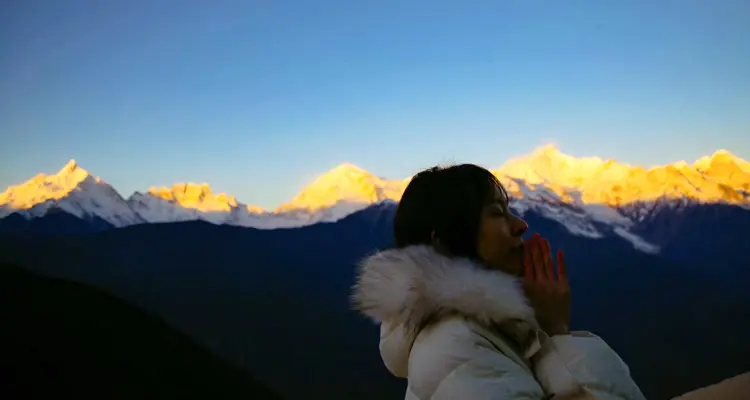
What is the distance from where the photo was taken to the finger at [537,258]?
1.64 ft

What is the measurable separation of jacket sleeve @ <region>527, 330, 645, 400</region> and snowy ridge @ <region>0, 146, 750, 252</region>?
6.83 metres

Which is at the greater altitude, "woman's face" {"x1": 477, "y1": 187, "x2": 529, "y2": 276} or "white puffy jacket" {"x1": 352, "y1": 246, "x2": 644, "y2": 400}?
"woman's face" {"x1": 477, "y1": 187, "x2": 529, "y2": 276}

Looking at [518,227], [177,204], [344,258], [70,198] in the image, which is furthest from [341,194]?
[518,227]

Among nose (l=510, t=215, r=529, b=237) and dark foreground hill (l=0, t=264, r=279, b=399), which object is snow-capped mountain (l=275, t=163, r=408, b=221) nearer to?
dark foreground hill (l=0, t=264, r=279, b=399)

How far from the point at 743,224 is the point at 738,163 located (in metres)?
0.82

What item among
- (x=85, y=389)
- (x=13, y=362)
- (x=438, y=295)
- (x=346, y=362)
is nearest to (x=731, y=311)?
(x=346, y=362)

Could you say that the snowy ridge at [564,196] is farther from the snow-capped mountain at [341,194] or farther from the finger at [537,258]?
the finger at [537,258]

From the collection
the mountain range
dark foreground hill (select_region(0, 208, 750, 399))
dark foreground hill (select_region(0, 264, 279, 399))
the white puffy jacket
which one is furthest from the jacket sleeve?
dark foreground hill (select_region(0, 208, 750, 399))

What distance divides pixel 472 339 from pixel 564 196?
27.0ft

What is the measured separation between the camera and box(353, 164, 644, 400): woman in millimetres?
414

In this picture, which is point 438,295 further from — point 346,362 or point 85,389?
point 346,362

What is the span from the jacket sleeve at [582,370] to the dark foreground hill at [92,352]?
5.27m

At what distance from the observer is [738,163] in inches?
303

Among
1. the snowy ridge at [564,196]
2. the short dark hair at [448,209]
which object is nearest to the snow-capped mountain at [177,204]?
the snowy ridge at [564,196]
